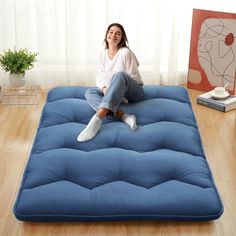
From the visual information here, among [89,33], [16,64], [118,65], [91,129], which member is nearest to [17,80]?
[16,64]

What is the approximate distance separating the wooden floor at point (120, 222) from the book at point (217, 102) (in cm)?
4

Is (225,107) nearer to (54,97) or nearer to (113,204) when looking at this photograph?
(54,97)

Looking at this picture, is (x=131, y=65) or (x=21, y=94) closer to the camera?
(x=131, y=65)

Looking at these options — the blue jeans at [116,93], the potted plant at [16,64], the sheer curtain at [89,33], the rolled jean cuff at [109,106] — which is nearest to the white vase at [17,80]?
the potted plant at [16,64]

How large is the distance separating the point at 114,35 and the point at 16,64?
85cm

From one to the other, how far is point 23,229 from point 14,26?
2.25 metres

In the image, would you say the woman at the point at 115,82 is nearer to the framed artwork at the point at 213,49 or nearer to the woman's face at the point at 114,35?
the woman's face at the point at 114,35

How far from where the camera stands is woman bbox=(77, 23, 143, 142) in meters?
3.32

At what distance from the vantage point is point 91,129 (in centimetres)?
314

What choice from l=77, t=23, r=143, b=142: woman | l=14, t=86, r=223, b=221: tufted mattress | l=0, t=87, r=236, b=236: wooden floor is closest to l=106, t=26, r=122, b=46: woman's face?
l=77, t=23, r=143, b=142: woman

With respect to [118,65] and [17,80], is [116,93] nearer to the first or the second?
[118,65]

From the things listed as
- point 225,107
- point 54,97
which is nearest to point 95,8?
point 54,97

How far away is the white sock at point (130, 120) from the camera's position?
10.6ft

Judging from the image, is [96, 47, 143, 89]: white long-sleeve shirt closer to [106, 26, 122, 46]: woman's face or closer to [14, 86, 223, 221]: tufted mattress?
→ [106, 26, 122, 46]: woman's face
